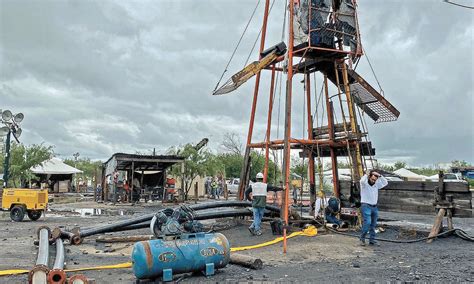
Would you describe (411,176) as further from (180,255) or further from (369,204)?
(180,255)

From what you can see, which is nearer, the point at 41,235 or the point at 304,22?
the point at 41,235

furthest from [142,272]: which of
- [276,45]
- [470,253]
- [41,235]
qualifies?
[276,45]

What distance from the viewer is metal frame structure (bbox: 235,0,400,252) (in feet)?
44.1

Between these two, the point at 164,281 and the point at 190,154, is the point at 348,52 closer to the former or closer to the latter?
the point at 164,281

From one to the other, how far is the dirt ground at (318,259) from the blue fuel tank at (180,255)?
283 millimetres

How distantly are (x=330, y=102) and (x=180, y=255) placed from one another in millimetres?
9588

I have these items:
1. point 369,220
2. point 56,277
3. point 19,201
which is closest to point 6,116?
point 19,201

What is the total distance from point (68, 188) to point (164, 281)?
4460cm

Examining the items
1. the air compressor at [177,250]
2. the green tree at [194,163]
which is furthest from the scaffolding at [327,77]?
the green tree at [194,163]

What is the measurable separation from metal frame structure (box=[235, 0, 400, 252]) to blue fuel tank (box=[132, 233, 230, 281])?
15.7 ft

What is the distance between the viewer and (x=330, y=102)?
15.3 metres

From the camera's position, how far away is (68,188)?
48094 mm

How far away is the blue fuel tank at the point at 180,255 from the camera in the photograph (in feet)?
23.5

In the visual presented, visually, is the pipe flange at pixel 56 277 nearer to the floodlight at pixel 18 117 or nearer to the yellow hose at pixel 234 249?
the yellow hose at pixel 234 249
